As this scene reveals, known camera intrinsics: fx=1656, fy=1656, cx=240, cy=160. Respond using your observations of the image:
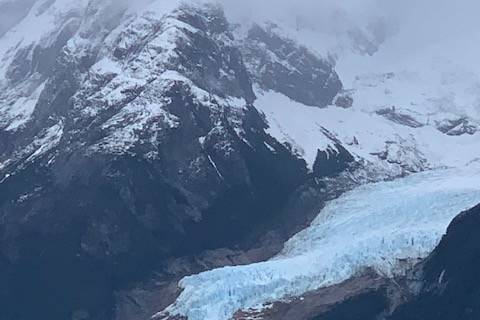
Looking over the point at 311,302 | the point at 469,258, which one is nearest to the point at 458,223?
the point at 469,258

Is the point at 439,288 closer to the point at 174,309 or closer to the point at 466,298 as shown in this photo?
the point at 466,298

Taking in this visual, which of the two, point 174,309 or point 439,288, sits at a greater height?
point 174,309

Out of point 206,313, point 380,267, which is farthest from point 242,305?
point 380,267

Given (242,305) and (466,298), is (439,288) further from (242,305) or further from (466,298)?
(242,305)

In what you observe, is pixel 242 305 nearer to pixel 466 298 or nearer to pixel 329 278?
pixel 329 278

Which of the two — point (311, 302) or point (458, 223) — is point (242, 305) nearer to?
point (311, 302)

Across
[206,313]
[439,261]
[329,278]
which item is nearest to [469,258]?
[439,261]

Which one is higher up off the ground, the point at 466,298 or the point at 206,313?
the point at 206,313
